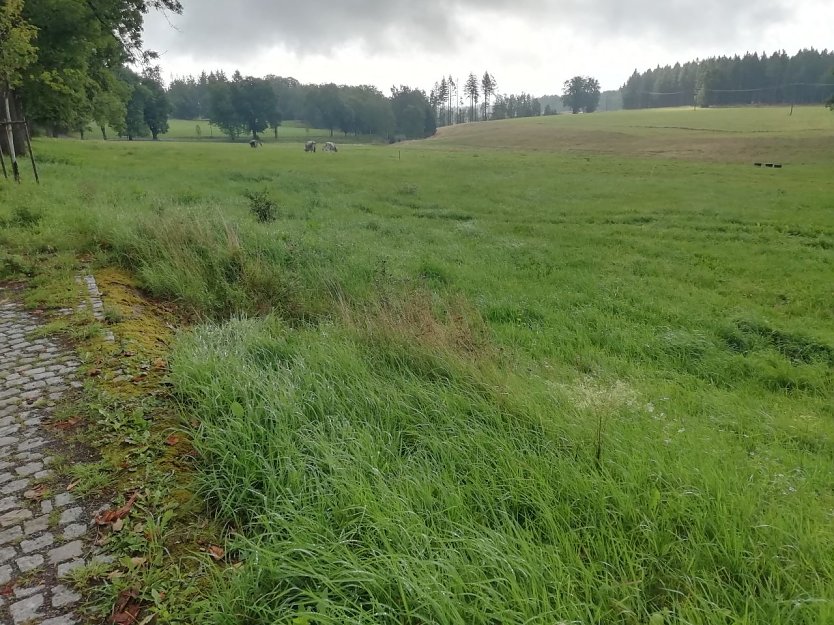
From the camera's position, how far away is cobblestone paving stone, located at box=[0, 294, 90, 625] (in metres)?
2.50

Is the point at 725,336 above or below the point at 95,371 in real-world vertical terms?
below

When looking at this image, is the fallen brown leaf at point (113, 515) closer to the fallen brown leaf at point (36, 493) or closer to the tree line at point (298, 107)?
the fallen brown leaf at point (36, 493)

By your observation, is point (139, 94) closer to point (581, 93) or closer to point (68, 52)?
point (68, 52)

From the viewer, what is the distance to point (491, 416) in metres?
4.02

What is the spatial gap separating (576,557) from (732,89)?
6037 inches

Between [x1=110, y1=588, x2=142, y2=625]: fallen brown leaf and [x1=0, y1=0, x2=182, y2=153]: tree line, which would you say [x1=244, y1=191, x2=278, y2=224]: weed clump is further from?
[x1=110, y1=588, x2=142, y2=625]: fallen brown leaf

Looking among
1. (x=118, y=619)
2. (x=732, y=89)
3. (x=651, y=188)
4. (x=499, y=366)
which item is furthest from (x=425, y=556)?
(x=732, y=89)

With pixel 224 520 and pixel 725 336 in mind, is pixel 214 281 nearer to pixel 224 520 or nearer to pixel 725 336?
pixel 224 520

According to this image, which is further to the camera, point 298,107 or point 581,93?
point 581,93

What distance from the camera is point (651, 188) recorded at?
25141mm

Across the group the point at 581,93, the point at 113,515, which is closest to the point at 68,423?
the point at 113,515

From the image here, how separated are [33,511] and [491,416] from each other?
3.18 meters

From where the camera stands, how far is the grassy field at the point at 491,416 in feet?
8.12

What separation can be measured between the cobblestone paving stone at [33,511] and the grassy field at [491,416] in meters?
0.78
